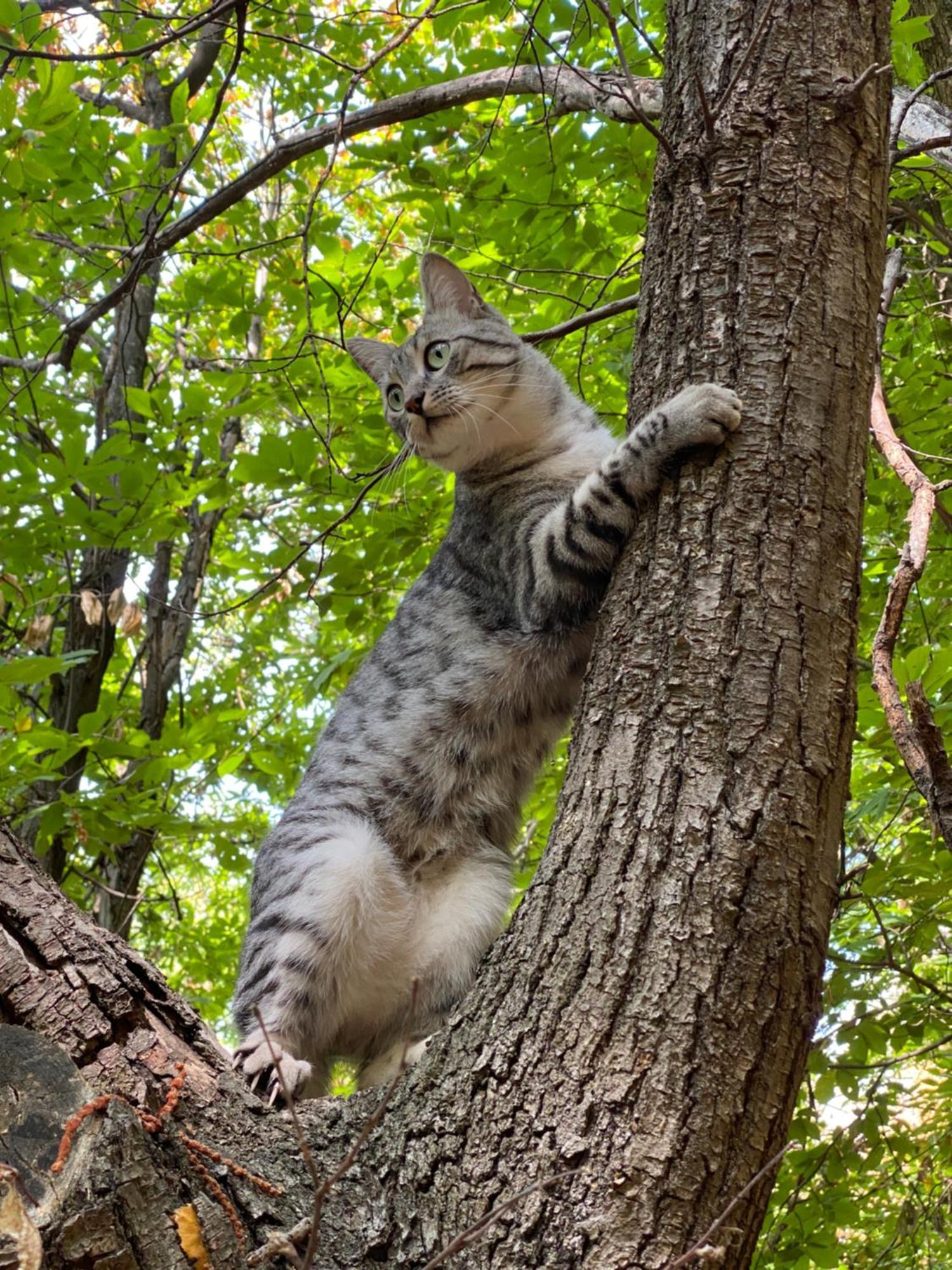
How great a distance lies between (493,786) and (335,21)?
306cm

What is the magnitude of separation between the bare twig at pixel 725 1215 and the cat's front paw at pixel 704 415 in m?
1.15

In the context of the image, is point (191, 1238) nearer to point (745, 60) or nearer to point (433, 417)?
point (745, 60)

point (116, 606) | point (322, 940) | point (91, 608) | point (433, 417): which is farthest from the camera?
point (116, 606)

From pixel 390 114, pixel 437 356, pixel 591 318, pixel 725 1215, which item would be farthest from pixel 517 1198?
pixel 390 114

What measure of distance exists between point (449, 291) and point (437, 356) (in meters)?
0.29

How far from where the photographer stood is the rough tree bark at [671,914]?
1.42 meters

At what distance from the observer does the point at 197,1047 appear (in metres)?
Answer: 1.76

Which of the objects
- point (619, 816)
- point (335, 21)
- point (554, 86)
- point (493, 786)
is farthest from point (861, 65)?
point (335, 21)

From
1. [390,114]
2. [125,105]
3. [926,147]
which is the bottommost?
[926,147]

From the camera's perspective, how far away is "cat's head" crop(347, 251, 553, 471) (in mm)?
3574

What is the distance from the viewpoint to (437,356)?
12.3 feet

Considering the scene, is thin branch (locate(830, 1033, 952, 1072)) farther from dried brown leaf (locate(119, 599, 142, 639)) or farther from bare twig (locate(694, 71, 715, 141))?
dried brown leaf (locate(119, 599, 142, 639))

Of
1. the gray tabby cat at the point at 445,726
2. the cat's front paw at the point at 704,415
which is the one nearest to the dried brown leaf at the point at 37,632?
the gray tabby cat at the point at 445,726

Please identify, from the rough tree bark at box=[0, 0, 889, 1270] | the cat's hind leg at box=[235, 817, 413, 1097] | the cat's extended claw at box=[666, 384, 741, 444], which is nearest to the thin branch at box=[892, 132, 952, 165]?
the rough tree bark at box=[0, 0, 889, 1270]
